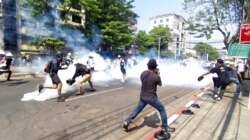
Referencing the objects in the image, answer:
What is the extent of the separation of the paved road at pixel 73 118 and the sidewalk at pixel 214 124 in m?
0.71

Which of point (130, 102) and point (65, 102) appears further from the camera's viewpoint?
point (130, 102)

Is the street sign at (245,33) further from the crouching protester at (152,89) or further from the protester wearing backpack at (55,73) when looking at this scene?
the protester wearing backpack at (55,73)

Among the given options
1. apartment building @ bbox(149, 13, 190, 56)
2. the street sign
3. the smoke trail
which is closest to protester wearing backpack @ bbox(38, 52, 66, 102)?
the smoke trail

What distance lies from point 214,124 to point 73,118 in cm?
377

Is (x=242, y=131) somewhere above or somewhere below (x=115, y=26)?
below

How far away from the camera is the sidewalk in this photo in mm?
6707

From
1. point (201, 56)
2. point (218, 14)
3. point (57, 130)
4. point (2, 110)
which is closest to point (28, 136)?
point (57, 130)

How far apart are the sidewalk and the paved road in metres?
0.71

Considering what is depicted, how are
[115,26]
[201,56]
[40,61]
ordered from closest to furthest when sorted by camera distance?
1. [40,61]
2. [115,26]
3. [201,56]

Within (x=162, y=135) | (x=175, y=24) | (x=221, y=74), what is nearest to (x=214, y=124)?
(x=162, y=135)

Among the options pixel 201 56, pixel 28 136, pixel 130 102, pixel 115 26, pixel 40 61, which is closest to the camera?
pixel 28 136

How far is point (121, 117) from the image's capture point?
804 centimetres

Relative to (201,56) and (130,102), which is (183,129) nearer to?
(130,102)

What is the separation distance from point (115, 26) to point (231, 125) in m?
32.3
